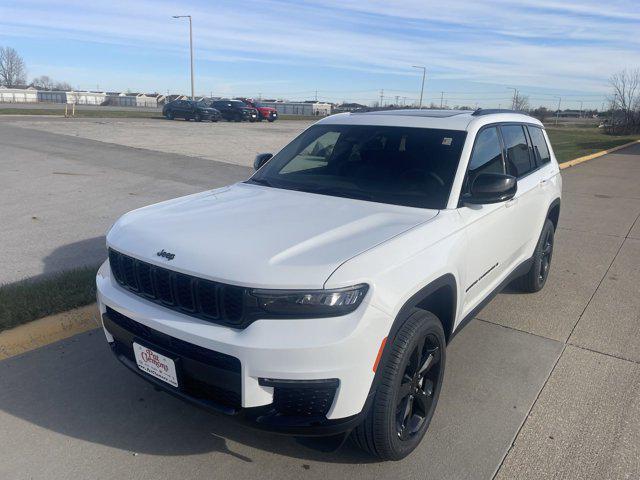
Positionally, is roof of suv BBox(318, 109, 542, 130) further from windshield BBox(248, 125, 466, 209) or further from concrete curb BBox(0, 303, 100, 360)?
concrete curb BBox(0, 303, 100, 360)

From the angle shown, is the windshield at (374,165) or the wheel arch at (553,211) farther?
the wheel arch at (553,211)

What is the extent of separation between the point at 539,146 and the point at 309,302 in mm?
3931

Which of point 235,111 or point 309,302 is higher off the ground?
point 235,111

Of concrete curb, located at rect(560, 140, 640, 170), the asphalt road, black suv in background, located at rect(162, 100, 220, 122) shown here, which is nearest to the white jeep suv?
the asphalt road

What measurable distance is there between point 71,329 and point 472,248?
302 cm

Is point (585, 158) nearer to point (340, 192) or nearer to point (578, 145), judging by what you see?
point (578, 145)

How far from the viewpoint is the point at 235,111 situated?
38844mm

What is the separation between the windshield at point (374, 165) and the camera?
141 inches

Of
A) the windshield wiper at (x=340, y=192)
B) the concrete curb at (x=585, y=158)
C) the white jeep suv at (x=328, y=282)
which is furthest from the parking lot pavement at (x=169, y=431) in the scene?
the concrete curb at (x=585, y=158)

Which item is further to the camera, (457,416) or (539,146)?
(539,146)

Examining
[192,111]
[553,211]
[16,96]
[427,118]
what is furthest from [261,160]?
[16,96]

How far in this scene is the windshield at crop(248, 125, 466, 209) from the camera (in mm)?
3586

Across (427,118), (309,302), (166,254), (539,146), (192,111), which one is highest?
(427,118)

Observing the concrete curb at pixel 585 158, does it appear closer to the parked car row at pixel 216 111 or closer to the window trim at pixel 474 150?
the window trim at pixel 474 150
